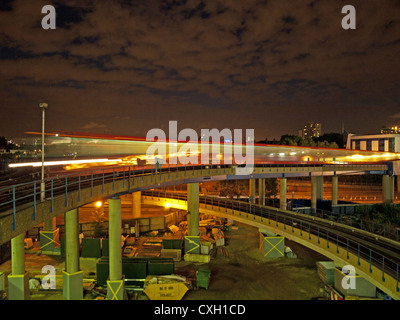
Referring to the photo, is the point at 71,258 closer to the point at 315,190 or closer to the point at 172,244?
the point at 172,244

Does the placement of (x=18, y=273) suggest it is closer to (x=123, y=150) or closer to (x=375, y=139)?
(x=123, y=150)

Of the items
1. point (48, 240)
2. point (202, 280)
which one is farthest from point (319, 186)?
point (48, 240)

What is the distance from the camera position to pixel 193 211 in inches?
996

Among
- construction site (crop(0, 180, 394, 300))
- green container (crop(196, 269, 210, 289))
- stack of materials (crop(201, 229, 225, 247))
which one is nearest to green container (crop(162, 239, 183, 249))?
construction site (crop(0, 180, 394, 300))

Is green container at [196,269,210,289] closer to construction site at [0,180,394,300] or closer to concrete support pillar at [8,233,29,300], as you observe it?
construction site at [0,180,394,300]

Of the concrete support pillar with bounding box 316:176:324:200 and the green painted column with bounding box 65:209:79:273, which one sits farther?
the concrete support pillar with bounding box 316:176:324:200

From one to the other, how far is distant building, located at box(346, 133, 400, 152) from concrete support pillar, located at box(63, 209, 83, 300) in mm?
58781

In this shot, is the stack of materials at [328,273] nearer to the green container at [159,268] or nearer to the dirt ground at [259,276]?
the dirt ground at [259,276]

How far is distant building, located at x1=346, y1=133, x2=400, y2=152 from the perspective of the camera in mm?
53875

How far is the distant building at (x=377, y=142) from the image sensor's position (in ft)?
177

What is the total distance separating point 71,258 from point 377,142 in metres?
62.3

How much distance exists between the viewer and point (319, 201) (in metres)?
40.5

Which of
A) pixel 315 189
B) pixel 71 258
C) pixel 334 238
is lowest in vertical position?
pixel 334 238

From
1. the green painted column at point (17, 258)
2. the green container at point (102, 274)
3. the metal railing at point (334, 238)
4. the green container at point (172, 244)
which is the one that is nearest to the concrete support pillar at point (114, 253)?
the green container at point (102, 274)
